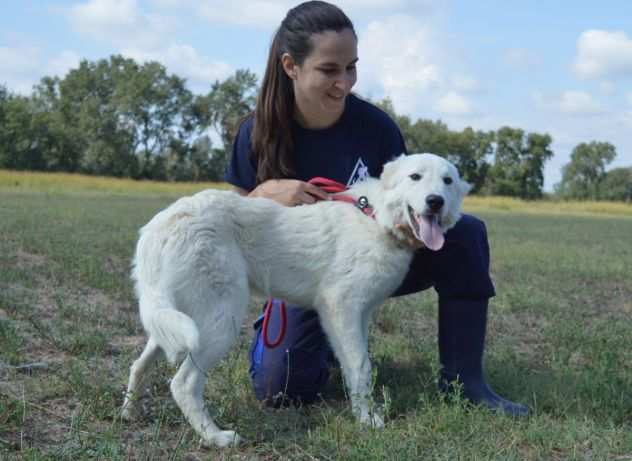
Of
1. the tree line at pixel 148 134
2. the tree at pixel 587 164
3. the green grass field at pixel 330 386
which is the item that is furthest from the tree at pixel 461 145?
the green grass field at pixel 330 386

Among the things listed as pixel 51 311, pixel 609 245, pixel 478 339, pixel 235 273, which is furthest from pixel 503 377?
pixel 609 245

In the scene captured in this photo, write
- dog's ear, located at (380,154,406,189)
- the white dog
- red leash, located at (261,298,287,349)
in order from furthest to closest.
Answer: red leash, located at (261,298,287,349) < dog's ear, located at (380,154,406,189) < the white dog

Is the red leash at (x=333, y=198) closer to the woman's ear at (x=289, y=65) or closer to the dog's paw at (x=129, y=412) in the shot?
the woman's ear at (x=289, y=65)

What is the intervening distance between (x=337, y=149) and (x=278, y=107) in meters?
0.51

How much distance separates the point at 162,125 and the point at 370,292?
66.4m

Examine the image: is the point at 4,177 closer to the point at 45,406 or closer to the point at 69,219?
the point at 69,219

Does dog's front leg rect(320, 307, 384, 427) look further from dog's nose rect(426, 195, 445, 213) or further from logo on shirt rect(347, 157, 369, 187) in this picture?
logo on shirt rect(347, 157, 369, 187)

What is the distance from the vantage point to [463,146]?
71.5 meters

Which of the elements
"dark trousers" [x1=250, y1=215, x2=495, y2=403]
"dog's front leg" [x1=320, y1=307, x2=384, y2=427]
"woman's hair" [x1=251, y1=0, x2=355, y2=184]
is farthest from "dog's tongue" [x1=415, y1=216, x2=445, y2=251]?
"woman's hair" [x1=251, y1=0, x2=355, y2=184]

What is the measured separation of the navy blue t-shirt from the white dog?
476 mm

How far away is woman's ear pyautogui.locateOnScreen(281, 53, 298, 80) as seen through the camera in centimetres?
429

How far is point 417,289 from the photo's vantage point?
4520mm

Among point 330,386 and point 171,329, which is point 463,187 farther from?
point 171,329

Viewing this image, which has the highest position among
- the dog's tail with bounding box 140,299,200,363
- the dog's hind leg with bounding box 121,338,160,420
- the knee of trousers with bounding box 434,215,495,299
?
the knee of trousers with bounding box 434,215,495,299
